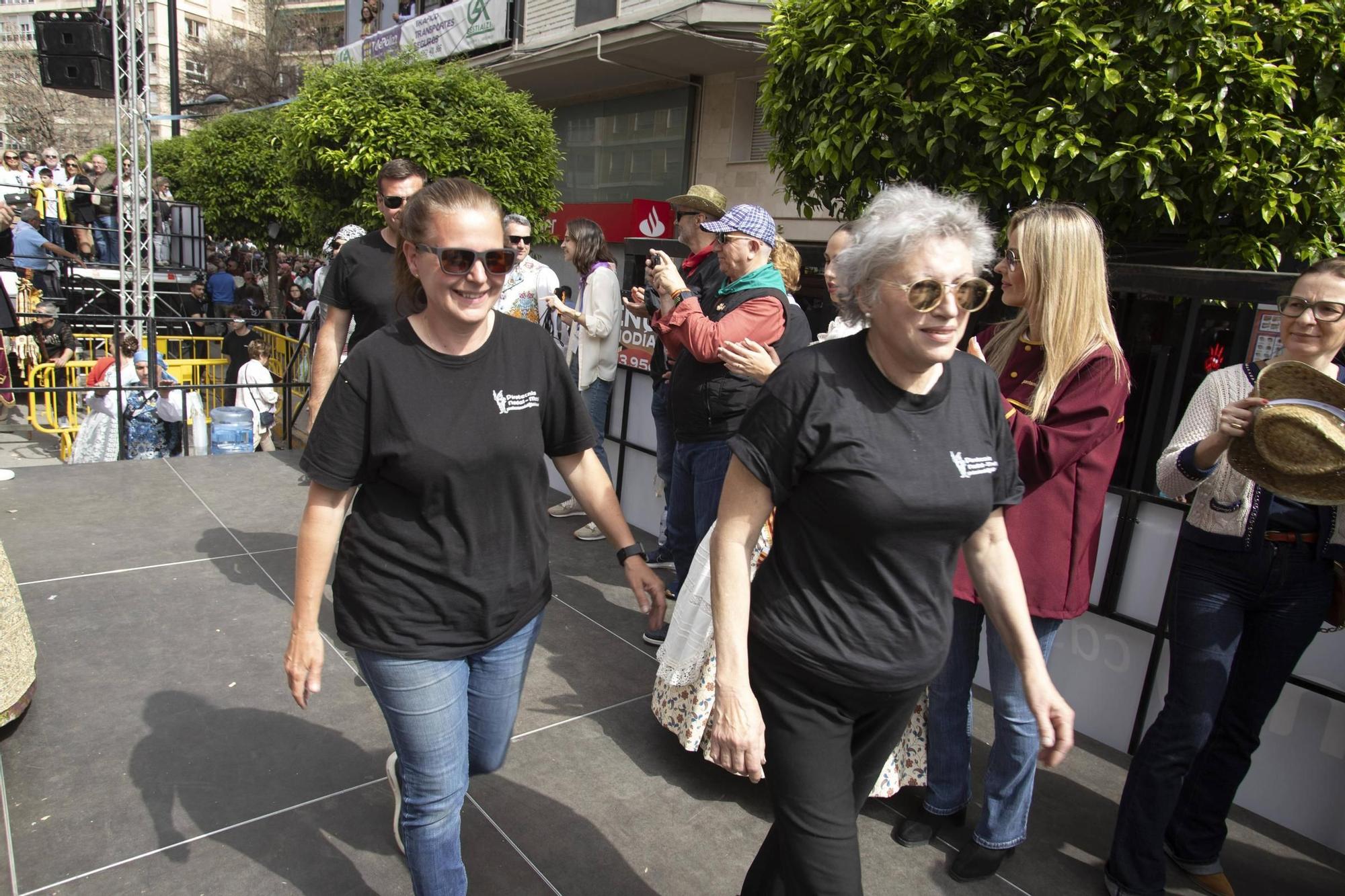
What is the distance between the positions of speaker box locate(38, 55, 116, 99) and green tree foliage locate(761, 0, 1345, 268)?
1258 cm

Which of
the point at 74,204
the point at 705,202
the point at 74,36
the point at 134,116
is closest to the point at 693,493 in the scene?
the point at 705,202

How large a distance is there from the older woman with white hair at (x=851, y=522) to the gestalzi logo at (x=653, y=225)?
12.7 meters

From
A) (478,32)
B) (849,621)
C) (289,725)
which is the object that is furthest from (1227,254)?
(478,32)

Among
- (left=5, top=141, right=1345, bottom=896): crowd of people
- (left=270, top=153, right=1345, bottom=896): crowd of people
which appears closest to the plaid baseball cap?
(left=5, top=141, right=1345, bottom=896): crowd of people

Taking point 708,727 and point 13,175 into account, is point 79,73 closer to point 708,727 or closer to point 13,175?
point 13,175

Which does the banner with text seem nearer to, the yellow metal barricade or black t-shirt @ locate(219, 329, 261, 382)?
black t-shirt @ locate(219, 329, 261, 382)

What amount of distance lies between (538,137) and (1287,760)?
25.4 ft

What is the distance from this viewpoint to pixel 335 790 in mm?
2863

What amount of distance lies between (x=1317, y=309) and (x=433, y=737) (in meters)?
2.47

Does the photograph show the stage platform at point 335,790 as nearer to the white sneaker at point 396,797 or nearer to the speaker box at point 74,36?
the white sneaker at point 396,797

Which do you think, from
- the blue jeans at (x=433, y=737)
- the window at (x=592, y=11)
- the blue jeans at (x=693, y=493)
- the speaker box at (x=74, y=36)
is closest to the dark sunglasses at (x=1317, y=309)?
the blue jeans at (x=693, y=493)

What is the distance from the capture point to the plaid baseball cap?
3500mm

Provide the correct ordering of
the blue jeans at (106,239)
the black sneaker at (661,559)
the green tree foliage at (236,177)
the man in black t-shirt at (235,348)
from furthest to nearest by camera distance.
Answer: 1. the green tree foliage at (236,177)
2. the blue jeans at (106,239)
3. the man in black t-shirt at (235,348)
4. the black sneaker at (661,559)

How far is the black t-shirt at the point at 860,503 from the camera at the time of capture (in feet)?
5.74
